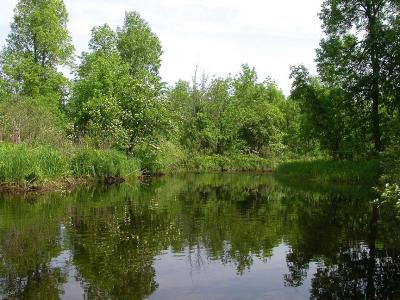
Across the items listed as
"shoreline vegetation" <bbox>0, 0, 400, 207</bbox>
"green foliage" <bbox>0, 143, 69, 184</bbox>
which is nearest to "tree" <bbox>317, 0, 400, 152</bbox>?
"shoreline vegetation" <bbox>0, 0, 400, 207</bbox>

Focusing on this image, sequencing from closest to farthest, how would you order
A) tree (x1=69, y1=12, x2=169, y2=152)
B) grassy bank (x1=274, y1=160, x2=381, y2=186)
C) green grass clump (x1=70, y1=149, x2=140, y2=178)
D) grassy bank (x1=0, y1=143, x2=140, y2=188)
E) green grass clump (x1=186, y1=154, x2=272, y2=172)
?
grassy bank (x1=0, y1=143, x2=140, y2=188)
grassy bank (x1=274, y1=160, x2=381, y2=186)
green grass clump (x1=70, y1=149, x2=140, y2=178)
tree (x1=69, y1=12, x2=169, y2=152)
green grass clump (x1=186, y1=154, x2=272, y2=172)

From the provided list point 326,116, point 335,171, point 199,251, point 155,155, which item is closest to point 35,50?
point 155,155

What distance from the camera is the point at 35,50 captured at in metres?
47.4

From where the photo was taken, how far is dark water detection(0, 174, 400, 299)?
841 cm

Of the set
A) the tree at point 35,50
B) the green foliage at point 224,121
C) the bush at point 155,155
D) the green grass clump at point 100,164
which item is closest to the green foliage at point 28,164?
the green grass clump at point 100,164

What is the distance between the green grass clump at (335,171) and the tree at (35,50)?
26.7 m

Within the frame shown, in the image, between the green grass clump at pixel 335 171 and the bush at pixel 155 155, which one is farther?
the bush at pixel 155 155

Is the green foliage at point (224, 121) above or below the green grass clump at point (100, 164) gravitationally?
above

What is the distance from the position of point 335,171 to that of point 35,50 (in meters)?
33.7

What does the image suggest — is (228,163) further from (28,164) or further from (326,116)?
(28,164)

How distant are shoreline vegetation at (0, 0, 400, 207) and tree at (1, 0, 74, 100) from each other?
0.39 ft

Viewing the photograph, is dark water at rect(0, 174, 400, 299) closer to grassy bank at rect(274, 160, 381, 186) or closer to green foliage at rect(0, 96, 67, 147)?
grassy bank at rect(274, 160, 381, 186)

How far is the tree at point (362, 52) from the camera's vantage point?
96.3 feet

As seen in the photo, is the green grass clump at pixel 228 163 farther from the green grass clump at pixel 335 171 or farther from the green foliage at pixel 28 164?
the green foliage at pixel 28 164
